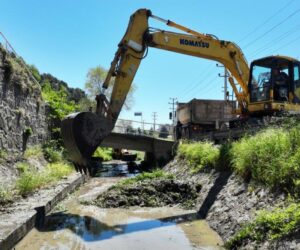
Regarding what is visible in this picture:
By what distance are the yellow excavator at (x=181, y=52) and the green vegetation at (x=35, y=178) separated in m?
2.67

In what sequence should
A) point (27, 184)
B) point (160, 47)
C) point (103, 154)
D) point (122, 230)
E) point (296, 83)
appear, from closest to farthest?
point (122, 230)
point (27, 184)
point (160, 47)
point (296, 83)
point (103, 154)

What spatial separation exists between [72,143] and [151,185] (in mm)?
4379

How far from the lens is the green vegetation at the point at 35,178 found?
1159cm

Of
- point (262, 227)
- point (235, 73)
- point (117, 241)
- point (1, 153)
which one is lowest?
point (117, 241)

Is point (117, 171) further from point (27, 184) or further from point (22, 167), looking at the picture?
point (27, 184)

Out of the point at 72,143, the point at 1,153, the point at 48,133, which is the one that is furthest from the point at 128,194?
the point at 48,133

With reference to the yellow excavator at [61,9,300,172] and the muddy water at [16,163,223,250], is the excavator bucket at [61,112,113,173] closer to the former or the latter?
the yellow excavator at [61,9,300,172]

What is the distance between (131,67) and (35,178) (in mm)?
4923

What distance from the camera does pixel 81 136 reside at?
368 inches

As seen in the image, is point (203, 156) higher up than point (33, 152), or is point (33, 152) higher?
point (33, 152)

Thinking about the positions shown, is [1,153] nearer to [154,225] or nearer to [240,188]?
[154,225]

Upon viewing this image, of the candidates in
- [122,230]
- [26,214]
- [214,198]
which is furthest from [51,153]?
[122,230]

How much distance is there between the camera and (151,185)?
1293 centimetres

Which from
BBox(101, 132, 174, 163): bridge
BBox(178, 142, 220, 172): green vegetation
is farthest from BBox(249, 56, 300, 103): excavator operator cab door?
BBox(101, 132, 174, 163): bridge
